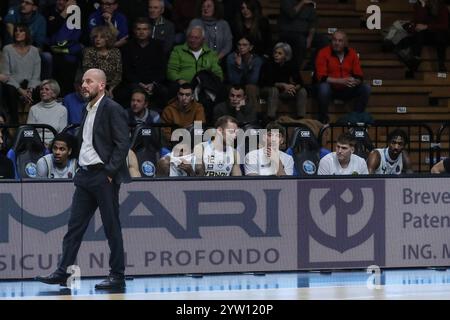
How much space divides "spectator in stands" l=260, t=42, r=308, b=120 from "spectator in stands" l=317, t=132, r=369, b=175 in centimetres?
343

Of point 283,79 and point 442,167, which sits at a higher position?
point 283,79

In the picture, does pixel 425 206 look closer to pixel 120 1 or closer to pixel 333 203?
pixel 333 203

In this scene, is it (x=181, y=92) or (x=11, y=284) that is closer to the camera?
(x=11, y=284)

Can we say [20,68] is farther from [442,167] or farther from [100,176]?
[442,167]

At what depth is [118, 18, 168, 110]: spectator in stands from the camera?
19.6 meters

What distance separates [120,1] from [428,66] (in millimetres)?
5475

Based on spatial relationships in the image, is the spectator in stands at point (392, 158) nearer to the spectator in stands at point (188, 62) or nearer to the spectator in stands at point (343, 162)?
the spectator in stands at point (343, 162)

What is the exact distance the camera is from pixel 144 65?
19625 millimetres

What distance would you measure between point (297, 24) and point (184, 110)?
3.53 m

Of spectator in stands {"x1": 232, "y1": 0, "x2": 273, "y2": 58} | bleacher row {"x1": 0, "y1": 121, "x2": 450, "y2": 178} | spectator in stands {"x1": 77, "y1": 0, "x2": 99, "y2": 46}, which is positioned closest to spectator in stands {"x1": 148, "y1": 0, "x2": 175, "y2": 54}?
spectator in stands {"x1": 77, "y1": 0, "x2": 99, "y2": 46}

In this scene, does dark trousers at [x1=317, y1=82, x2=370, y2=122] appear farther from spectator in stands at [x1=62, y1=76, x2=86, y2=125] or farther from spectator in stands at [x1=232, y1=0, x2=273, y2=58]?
spectator in stands at [x1=62, y1=76, x2=86, y2=125]

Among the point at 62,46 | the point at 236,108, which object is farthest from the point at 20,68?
the point at 236,108

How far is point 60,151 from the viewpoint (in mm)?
15898
